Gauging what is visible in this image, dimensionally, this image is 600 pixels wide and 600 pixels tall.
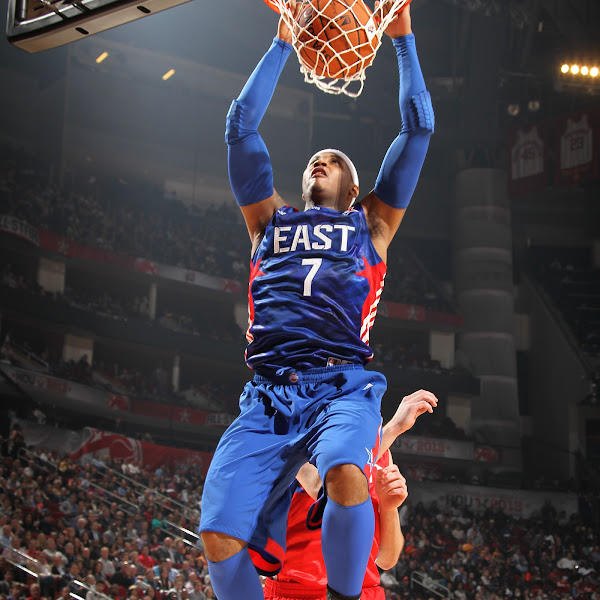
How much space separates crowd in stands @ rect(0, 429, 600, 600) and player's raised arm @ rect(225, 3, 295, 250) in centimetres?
745

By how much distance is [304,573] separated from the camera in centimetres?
343

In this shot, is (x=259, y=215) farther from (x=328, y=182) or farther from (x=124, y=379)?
(x=124, y=379)

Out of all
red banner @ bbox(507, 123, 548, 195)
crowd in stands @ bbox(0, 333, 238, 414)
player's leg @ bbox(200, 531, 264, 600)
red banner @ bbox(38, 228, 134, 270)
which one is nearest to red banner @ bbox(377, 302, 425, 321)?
red banner @ bbox(507, 123, 548, 195)

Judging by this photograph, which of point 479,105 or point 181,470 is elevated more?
point 479,105

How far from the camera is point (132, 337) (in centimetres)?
2320

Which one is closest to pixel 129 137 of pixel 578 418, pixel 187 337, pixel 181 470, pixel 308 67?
pixel 187 337

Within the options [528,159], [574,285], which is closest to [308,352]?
[528,159]

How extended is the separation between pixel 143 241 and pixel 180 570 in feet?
47.7

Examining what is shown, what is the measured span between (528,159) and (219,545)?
26393 mm

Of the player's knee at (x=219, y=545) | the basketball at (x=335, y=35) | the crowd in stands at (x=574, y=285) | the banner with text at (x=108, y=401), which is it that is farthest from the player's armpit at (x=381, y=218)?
the crowd in stands at (x=574, y=285)

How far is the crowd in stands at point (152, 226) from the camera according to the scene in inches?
890

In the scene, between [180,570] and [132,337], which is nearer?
[180,570]

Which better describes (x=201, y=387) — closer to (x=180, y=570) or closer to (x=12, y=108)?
(x=12, y=108)

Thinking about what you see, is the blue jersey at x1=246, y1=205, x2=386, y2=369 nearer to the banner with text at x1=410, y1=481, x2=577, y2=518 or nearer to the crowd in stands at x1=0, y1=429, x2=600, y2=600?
the crowd in stands at x1=0, y1=429, x2=600, y2=600
